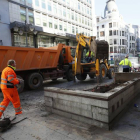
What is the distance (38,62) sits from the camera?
8148 mm

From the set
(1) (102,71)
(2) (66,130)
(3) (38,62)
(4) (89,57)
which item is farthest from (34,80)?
(2) (66,130)

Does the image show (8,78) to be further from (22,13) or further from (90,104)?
(22,13)

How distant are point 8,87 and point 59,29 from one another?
21394mm

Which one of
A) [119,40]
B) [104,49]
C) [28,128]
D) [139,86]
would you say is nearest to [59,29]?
[104,49]

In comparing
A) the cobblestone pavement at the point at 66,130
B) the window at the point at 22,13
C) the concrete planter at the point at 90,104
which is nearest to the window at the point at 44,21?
the window at the point at 22,13

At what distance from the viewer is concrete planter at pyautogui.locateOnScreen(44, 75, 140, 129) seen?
3.02 metres

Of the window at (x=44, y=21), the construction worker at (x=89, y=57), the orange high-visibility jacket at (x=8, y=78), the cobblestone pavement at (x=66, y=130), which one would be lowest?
the cobblestone pavement at (x=66, y=130)

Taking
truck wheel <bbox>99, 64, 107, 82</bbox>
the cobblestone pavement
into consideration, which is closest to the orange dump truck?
truck wheel <bbox>99, 64, 107, 82</bbox>

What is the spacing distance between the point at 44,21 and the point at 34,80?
15.8 m

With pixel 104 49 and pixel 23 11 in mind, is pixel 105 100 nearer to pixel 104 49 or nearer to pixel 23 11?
pixel 104 49

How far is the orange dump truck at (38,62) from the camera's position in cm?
688

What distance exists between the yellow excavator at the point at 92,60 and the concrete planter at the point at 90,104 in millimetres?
4392

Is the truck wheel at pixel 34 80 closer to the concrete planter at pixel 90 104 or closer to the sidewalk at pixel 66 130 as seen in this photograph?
the concrete planter at pixel 90 104

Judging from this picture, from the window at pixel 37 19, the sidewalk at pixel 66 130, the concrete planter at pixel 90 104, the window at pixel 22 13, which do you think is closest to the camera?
the sidewalk at pixel 66 130
